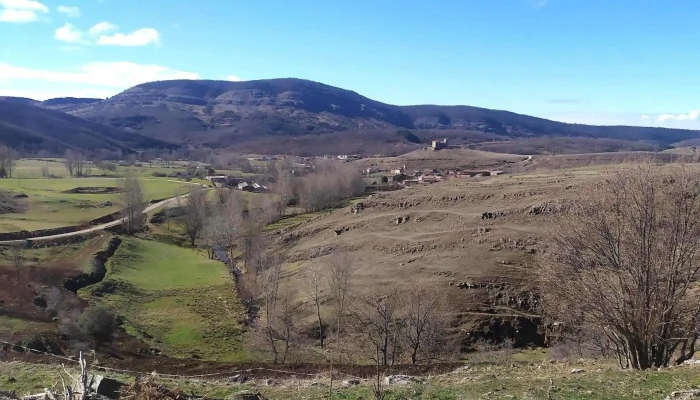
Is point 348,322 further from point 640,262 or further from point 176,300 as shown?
point 640,262

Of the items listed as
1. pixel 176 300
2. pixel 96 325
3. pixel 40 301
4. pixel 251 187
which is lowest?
pixel 176 300

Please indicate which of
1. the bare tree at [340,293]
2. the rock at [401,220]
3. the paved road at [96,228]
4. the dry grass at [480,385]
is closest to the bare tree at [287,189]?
the paved road at [96,228]

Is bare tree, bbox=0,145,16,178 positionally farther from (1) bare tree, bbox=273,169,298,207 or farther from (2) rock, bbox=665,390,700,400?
(2) rock, bbox=665,390,700,400

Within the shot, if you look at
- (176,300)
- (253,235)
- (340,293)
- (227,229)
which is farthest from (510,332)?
(227,229)

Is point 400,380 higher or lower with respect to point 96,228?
higher

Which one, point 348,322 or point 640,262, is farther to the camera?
point 348,322

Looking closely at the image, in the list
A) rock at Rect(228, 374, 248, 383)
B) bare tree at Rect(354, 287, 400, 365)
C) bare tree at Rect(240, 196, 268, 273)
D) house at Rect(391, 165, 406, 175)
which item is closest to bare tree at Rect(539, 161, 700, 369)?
rock at Rect(228, 374, 248, 383)
